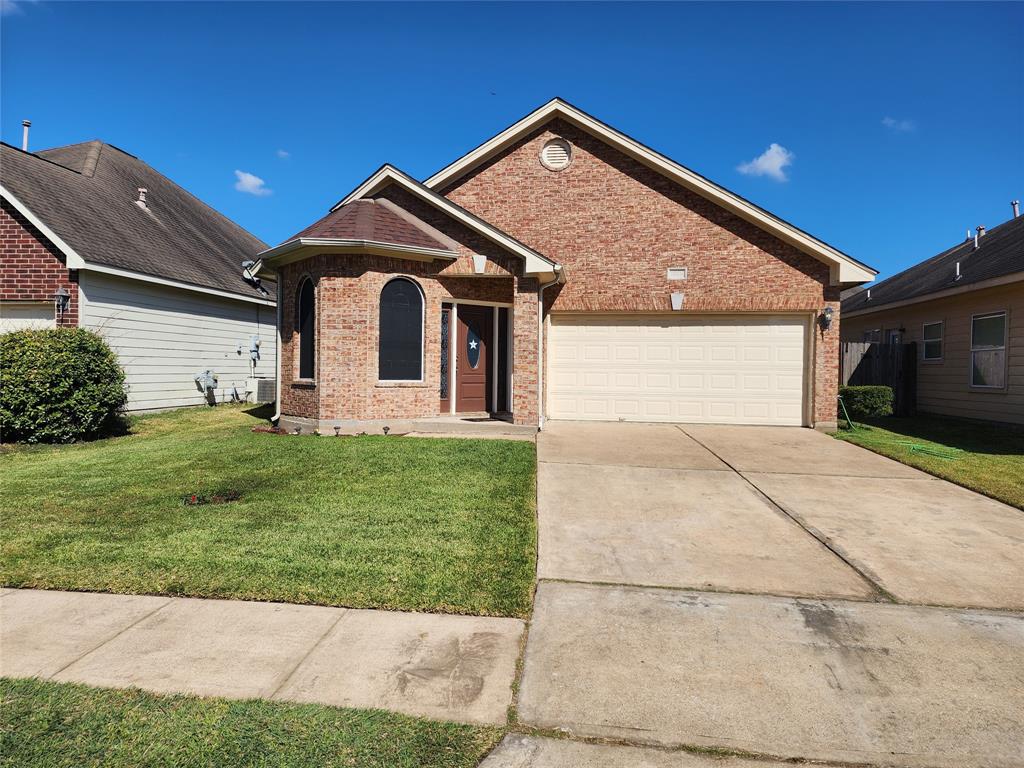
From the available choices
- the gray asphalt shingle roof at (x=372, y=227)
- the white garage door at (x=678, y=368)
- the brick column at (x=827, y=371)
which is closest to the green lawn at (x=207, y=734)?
the gray asphalt shingle roof at (x=372, y=227)

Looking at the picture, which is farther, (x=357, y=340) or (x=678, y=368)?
(x=678, y=368)

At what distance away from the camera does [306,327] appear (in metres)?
11.5

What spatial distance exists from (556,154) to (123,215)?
37.8ft

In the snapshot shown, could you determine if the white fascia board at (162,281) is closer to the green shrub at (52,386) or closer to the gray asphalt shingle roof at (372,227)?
the green shrub at (52,386)

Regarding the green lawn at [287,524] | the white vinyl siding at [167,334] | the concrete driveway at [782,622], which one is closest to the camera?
the concrete driveway at [782,622]

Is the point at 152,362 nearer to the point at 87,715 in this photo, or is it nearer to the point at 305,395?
the point at 305,395

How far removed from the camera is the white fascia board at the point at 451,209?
1117 centimetres

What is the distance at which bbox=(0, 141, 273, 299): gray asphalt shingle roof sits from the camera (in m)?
12.9

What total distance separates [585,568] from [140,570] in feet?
11.1

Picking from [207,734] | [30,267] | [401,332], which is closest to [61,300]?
[30,267]

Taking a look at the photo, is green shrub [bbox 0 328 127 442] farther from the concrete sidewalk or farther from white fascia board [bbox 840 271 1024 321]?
white fascia board [bbox 840 271 1024 321]

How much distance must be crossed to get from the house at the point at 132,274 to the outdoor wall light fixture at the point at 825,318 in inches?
564

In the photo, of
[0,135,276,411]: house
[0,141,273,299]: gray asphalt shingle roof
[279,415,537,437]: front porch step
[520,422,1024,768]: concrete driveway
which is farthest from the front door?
[0,141,273,299]: gray asphalt shingle roof

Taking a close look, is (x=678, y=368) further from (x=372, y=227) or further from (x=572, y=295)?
(x=372, y=227)
